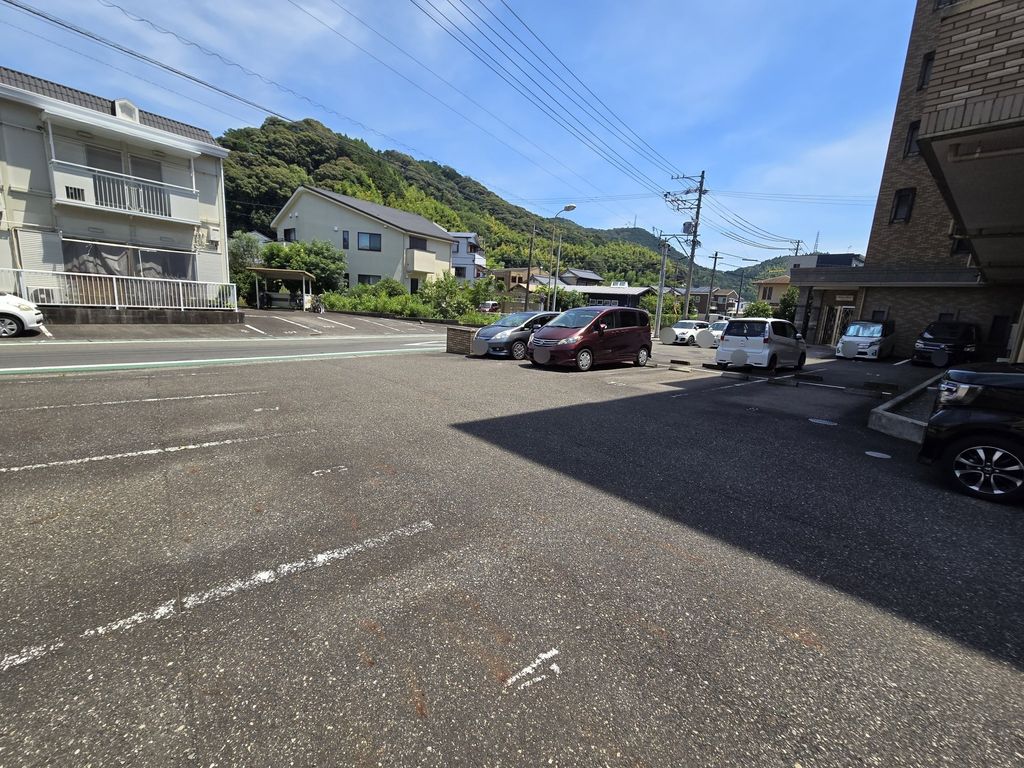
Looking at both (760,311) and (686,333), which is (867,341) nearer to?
(686,333)

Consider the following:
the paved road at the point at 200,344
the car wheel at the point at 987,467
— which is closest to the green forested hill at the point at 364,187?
the paved road at the point at 200,344

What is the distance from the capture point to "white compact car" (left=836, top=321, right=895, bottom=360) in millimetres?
17906

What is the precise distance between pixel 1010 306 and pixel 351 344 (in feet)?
83.9

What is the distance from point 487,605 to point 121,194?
21.4m

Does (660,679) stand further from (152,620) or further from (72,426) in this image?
(72,426)

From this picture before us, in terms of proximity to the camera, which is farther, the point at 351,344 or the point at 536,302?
the point at 536,302

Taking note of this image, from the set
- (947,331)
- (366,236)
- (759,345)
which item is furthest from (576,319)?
(366,236)

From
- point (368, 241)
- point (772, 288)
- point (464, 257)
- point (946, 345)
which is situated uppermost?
point (464, 257)

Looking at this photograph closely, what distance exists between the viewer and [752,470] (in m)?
4.51

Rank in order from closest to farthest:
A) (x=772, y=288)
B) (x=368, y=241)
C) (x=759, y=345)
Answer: (x=759, y=345)
(x=368, y=241)
(x=772, y=288)

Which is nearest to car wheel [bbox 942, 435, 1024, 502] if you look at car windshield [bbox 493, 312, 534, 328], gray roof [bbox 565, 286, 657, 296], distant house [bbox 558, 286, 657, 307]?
car windshield [bbox 493, 312, 534, 328]

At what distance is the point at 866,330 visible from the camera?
1862 cm

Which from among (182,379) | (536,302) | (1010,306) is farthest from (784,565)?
(536,302)

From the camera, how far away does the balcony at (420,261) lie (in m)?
33.8
